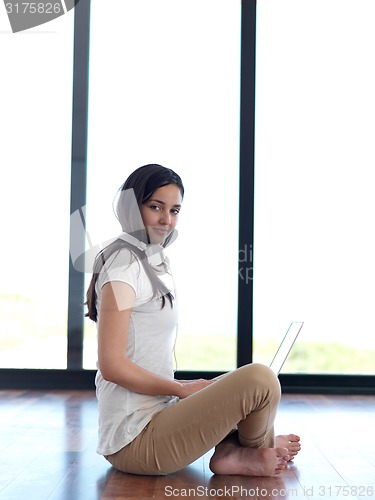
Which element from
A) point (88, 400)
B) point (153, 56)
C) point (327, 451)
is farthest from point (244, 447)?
point (153, 56)

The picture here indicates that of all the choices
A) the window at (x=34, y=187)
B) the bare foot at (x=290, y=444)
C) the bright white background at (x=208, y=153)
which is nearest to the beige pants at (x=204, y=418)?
the bare foot at (x=290, y=444)

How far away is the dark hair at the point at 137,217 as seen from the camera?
2225mm

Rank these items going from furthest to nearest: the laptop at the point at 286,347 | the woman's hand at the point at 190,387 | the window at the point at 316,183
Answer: the window at the point at 316,183
the laptop at the point at 286,347
the woman's hand at the point at 190,387

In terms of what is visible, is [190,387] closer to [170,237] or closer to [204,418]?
[204,418]

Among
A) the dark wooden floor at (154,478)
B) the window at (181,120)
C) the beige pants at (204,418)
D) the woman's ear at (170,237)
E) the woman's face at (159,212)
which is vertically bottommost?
the dark wooden floor at (154,478)

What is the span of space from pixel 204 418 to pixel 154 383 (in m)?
0.18

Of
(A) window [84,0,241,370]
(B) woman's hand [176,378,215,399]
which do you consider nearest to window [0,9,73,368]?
(A) window [84,0,241,370]

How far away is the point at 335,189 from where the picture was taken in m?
4.30

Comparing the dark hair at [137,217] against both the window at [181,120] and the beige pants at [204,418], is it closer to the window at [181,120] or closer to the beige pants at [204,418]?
the beige pants at [204,418]


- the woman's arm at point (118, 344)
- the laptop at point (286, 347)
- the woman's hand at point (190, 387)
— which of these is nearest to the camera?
the woman's arm at point (118, 344)

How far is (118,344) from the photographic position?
2115 mm

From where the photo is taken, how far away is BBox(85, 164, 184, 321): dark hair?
2225mm

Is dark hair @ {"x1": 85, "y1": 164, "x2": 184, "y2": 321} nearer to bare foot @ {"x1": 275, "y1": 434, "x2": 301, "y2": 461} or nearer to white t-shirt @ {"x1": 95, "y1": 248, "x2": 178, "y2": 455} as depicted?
white t-shirt @ {"x1": 95, "y1": 248, "x2": 178, "y2": 455}

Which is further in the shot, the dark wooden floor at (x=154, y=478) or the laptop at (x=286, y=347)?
the laptop at (x=286, y=347)
